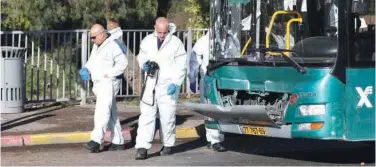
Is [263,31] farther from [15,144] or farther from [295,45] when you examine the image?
[15,144]

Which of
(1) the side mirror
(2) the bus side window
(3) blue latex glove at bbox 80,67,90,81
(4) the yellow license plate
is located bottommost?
(4) the yellow license plate

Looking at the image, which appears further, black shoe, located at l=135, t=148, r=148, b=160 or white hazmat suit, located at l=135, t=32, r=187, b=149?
black shoe, located at l=135, t=148, r=148, b=160

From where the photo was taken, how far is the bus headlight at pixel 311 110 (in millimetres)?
9070

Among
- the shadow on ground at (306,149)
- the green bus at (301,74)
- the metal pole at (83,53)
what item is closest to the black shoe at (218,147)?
the shadow on ground at (306,149)

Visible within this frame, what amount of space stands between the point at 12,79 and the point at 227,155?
4509mm

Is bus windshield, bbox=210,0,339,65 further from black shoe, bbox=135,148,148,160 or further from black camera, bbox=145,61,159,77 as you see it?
black shoe, bbox=135,148,148,160

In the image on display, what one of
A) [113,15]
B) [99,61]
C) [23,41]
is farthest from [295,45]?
[113,15]

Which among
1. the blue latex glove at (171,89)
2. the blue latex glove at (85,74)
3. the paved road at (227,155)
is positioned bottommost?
the paved road at (227,155)

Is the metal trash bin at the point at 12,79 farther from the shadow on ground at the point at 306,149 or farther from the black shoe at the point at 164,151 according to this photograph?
the black shoe at the point at 164,151

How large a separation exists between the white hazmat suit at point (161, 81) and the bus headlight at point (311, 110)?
1.70 meters

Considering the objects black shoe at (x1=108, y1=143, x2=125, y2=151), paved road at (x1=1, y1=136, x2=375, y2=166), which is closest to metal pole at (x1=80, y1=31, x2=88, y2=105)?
paved road at (x1=1, y1=136, x2=375, y2=166)

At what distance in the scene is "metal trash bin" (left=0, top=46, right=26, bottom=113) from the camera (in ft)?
44.3

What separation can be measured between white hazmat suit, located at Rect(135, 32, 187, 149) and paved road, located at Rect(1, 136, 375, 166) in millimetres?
437

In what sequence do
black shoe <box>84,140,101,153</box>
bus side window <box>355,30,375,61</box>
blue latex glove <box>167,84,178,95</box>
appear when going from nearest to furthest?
bus side window <box>355,30,375,61</box>
blue latex glove <box>167,84,178,95</box>
black shoe <box>84,140,101,153</box>
